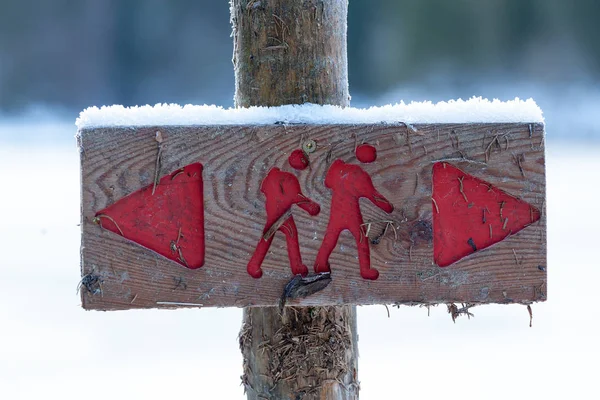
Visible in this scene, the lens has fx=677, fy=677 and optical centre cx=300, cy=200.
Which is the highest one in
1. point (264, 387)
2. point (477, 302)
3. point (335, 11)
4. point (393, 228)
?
point (335, 11)

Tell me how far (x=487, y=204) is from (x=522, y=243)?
0.24 feet

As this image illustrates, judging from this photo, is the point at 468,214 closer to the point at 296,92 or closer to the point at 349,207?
the point at 349,207

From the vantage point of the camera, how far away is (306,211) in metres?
0.90

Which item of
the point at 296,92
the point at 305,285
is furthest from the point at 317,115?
the point at 305,285

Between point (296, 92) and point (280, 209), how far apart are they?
0.75ft

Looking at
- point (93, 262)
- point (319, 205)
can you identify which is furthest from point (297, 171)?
point (93, 262)

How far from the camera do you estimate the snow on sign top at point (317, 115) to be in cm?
90

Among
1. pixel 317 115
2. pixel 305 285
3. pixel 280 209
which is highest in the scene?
pixel 317 115

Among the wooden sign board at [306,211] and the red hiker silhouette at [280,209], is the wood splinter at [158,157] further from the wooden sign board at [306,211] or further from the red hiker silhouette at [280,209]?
the red hiker silhouette at [280,209]

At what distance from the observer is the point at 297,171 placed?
897mm

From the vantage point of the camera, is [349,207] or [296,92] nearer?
[349,207]

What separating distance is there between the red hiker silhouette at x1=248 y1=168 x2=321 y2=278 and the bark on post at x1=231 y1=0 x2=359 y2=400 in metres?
0.16

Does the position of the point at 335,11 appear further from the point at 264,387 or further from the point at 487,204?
the point at 264,387

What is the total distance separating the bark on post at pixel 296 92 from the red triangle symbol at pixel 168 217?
0.21m
